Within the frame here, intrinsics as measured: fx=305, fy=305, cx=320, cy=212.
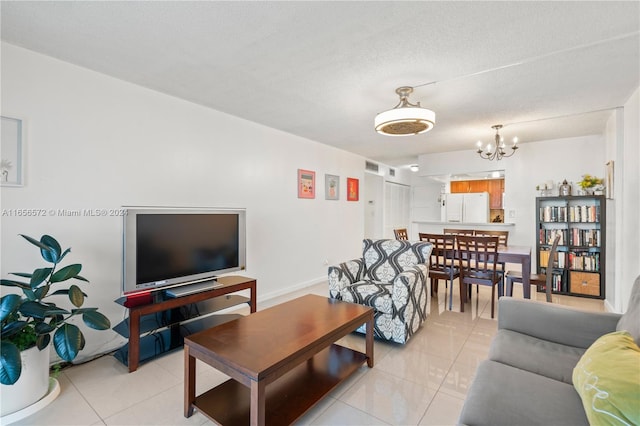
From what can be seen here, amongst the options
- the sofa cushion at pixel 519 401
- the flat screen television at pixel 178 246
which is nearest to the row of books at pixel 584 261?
the sofa cushion at pixel 519 401

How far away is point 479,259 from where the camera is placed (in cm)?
358

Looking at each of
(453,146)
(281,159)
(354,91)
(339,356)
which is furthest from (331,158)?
(339,356)

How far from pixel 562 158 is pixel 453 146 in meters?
1.57

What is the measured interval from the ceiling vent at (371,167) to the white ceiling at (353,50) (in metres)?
2.89

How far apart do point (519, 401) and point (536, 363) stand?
17.8 inches

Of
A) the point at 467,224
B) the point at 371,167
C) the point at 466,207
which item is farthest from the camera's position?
the point at 371,167

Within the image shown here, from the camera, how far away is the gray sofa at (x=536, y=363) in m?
1.15

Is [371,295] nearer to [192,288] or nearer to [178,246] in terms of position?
[192,288]

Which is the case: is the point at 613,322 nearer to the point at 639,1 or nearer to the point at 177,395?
the point at 639,1

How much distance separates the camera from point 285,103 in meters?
3.22

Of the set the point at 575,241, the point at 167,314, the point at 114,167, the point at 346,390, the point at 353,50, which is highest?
the point at 353,50

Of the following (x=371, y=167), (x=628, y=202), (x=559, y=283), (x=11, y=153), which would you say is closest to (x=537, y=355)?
(x=628, y=202)

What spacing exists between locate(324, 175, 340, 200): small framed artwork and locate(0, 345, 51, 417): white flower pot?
12.9ft

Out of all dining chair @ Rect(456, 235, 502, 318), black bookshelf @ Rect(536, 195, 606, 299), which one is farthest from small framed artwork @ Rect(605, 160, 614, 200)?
dining chair @ Rect(456, 235, 502, 318)
